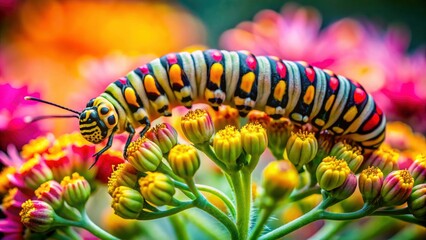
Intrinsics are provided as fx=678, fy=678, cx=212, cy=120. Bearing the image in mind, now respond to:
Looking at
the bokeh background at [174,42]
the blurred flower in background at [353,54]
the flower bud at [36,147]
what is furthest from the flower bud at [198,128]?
the blurred flower in background at [353,54]

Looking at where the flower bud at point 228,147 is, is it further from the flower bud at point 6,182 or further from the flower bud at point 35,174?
the flower bud at point 6,182

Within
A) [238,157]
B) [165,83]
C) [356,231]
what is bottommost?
[356,231]

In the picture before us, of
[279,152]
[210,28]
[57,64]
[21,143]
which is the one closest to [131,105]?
[279,152]

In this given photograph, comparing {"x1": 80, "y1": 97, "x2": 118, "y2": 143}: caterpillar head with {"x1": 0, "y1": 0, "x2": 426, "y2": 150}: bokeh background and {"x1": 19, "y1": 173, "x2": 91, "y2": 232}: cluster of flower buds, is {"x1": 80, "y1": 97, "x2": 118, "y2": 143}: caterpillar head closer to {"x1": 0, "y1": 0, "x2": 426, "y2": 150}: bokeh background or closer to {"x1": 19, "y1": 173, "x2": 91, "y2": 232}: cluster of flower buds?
{"x1": 19, "y1": 173, "x2": 91, "y2": 232}: cluster of flower buds

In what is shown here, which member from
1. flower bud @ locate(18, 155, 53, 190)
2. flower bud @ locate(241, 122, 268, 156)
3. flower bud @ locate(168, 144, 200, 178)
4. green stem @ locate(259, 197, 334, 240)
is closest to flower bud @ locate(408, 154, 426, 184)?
green stem @ locate(259, 197, 334, 240)

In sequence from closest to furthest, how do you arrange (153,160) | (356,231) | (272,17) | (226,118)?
(153,160), (226,118), (356,231), (272,17)

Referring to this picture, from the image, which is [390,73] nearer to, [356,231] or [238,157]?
[356,231]
